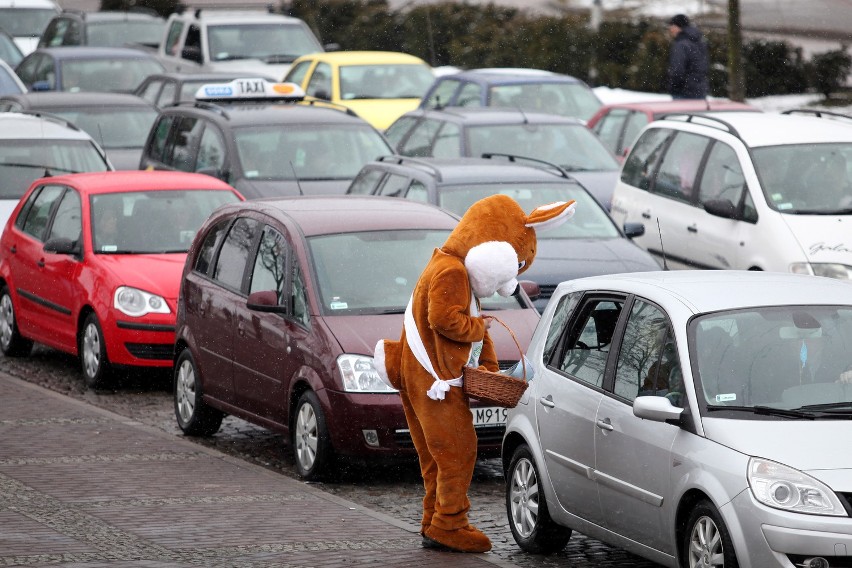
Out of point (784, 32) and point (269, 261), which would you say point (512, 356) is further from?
point (784, 32)

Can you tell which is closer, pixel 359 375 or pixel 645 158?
pixel 359 375

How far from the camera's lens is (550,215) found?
814 centimetres

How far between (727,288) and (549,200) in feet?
22.5

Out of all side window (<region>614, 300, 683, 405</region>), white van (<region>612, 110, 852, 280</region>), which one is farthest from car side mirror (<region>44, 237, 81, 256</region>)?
side window (<region>614, 300, 683, 405</region>)

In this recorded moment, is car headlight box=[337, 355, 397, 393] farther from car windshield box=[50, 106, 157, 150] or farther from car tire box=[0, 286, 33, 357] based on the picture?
car windshield box=[50, 106, 157, 150]

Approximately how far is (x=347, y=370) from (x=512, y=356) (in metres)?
1.08

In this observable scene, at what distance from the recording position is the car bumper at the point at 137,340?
1309cm

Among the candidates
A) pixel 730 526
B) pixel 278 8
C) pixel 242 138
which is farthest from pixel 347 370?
pixel 278 8

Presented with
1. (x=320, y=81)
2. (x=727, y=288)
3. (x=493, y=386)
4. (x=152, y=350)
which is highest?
(x=727, y=288)

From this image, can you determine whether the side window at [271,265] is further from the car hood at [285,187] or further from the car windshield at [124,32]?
the car windshield at [124,32]

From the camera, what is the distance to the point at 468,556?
26.8 feet

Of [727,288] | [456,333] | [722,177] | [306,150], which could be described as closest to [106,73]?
[306,150]

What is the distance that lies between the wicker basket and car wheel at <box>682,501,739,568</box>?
1.32m

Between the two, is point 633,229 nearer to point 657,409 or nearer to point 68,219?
point 68,219
